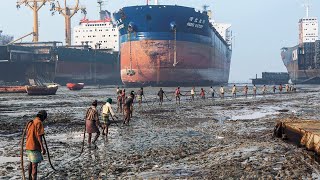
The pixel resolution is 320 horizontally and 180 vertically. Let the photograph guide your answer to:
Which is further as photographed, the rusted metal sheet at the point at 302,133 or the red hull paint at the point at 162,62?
the red hull paint at the point at 162,62

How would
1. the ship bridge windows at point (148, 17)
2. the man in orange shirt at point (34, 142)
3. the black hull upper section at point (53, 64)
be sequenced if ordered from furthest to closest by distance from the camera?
the black hull upper section at point (53, 64) → the ship bridge windows at point (148, 17) → the man in orange shirt at point (34, 142)

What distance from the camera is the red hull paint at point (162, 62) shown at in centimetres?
5453

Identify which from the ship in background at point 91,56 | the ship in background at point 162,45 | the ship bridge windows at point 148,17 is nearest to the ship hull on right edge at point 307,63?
the ship in background at point 162,45

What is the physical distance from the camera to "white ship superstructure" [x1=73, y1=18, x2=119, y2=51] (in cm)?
9431

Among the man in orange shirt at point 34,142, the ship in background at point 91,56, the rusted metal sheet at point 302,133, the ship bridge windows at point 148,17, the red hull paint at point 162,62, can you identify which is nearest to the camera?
the man in orange shirt at point 34,142

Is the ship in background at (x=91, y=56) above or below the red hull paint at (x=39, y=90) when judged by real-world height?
above

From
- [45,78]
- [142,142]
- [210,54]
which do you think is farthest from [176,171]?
[45,78]

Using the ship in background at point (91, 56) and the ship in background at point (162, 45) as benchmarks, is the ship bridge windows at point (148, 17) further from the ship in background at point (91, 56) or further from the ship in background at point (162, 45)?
the ship in background at point (91, 56)

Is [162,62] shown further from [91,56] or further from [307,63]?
[307,63]

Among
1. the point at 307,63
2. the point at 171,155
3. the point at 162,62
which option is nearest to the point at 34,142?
the point at 171,155

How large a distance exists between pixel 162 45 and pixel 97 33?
45.1 metres

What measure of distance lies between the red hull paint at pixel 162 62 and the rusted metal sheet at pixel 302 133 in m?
42.3

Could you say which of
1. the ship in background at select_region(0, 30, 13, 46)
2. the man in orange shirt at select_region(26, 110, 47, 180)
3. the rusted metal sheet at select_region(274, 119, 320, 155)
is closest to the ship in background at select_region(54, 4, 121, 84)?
the ship in background at select_region(0, 30, 13, 46)

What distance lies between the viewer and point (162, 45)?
54781 millimetres
